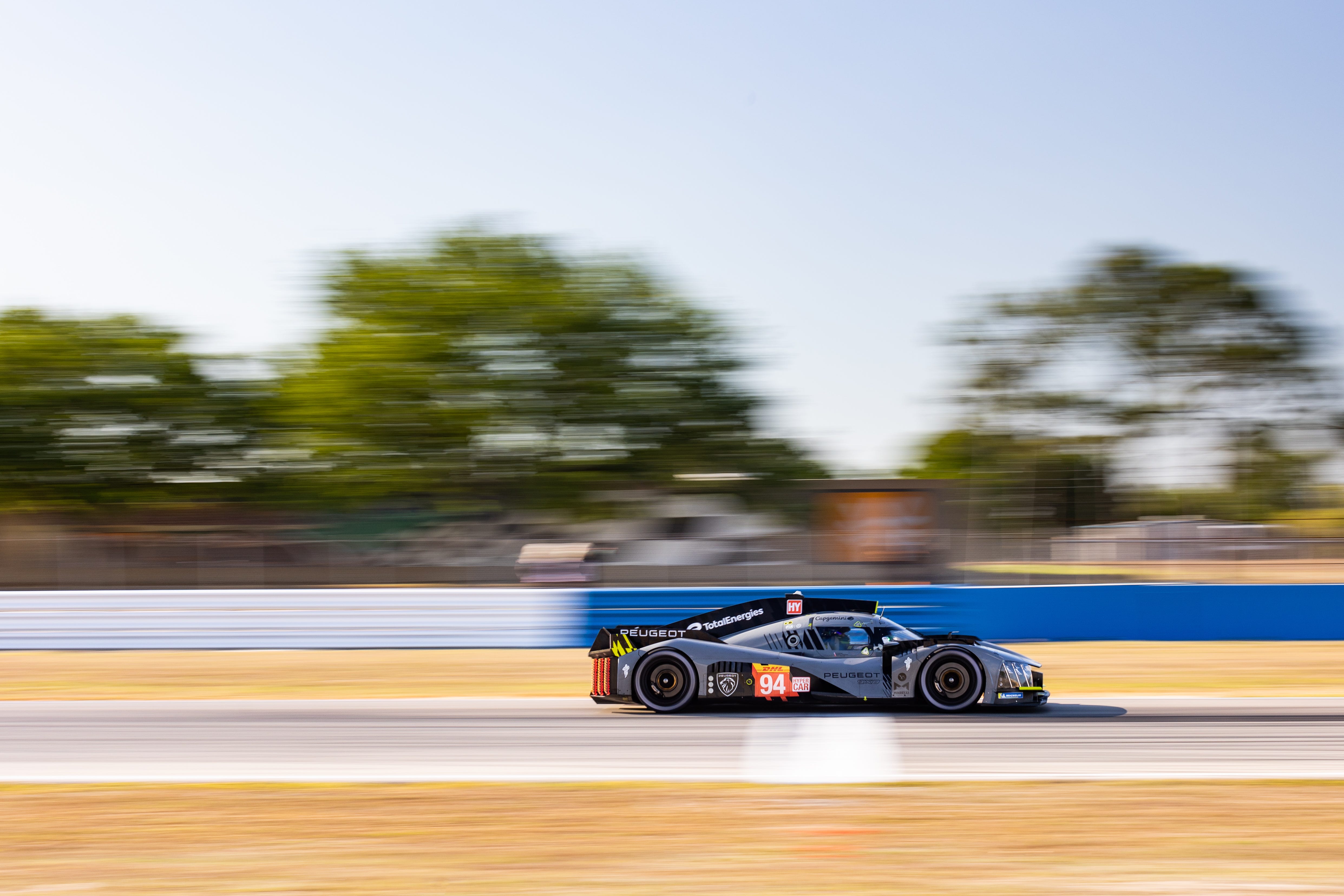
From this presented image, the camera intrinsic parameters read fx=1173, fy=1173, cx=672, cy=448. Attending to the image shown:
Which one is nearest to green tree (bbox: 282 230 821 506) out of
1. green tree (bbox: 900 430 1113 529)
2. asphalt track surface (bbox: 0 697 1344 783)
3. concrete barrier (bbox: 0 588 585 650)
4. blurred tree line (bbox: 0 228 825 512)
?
blurred tree line (bbox: 0 228 825 512)

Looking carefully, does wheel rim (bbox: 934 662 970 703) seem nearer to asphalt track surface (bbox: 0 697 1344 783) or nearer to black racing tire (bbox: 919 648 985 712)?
black racing tire (bbox: 919 648 985 712)

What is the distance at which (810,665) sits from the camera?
30.3 ft

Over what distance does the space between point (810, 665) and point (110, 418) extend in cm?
3279

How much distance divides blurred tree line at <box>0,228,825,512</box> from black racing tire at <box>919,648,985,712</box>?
24.0 metres

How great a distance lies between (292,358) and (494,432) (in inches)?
271

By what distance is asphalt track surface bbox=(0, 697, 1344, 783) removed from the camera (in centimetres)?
715

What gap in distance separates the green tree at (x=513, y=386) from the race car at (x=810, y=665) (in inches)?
945

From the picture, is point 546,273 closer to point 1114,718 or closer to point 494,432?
point 494,432

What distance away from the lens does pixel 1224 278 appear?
4669 centimetres

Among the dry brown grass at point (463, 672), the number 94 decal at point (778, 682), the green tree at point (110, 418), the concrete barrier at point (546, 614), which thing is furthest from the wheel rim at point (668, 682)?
the green tree at point (110, 418)

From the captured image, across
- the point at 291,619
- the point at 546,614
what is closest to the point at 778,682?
the point at 546,614

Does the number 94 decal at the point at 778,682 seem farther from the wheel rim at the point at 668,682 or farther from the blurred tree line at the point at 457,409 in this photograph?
the blurred tree line at the point at 457,409

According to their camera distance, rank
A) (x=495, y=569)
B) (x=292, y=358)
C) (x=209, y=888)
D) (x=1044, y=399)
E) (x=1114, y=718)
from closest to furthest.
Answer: (x=209, y=888) < (x=1114, y=718) < (x=495, y=569) < (x=292, y=358) < (x=1044, y=399)

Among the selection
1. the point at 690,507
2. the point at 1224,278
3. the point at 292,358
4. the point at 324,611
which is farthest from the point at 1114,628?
the point at 1224,278
